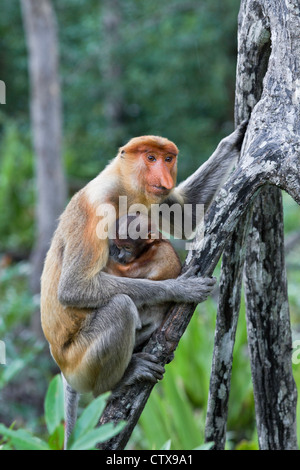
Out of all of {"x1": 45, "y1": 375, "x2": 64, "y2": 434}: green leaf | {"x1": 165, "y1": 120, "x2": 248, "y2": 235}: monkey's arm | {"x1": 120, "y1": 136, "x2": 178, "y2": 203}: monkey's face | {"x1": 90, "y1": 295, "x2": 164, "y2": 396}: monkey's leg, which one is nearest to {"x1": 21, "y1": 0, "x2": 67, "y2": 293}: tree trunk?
{"x1": 165, "y1": 120, "x2": 248, "y2": 235}: monkey's arm

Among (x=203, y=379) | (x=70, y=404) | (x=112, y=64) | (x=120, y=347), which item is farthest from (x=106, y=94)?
(x=120, y=347)

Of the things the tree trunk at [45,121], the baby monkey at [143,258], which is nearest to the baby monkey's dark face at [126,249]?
the baby monkey at [143,258]

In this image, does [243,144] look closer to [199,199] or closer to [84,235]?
[199,199]

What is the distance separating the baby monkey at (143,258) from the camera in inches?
111

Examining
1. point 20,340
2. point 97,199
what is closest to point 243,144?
point 97,199

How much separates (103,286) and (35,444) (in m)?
1.06

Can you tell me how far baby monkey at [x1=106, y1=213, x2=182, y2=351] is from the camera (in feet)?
9.29

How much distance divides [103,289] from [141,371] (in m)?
0.41

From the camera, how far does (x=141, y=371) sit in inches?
102

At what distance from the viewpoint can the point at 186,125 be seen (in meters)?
11.3

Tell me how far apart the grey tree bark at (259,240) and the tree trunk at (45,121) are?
14.7 ft

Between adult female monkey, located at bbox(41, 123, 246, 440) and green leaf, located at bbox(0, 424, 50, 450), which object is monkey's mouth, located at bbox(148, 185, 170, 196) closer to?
adult female monkey, located at bbox(41, 123, 246, 440)

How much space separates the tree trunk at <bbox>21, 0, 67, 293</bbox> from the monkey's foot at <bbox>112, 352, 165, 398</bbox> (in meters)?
4.62

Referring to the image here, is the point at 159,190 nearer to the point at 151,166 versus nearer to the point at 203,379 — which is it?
the point at 151,166
